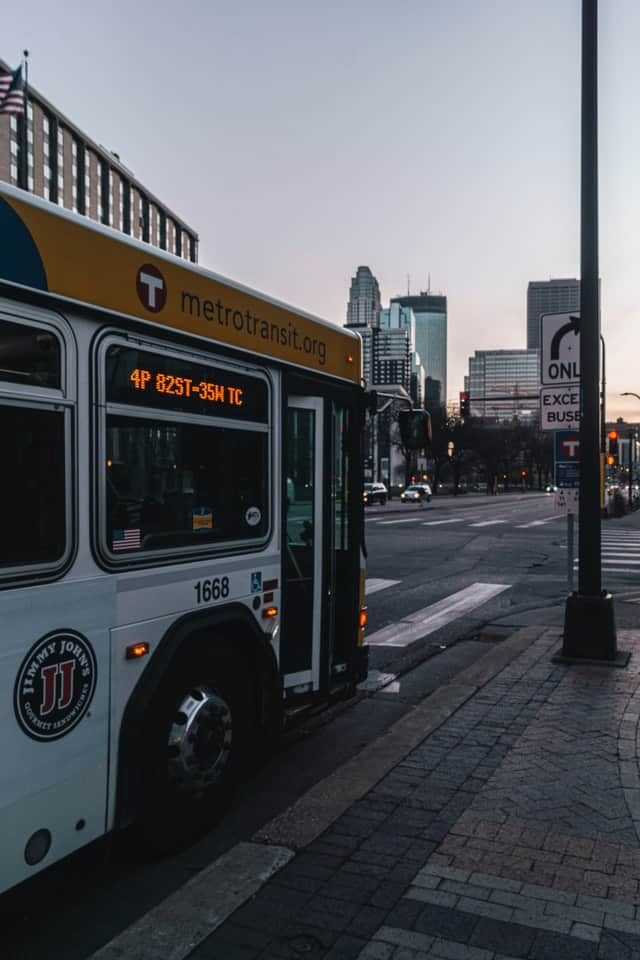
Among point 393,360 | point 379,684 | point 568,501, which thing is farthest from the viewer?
point 393,360

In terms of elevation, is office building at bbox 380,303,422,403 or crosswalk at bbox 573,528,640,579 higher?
office building at bbox 380,303,422,403

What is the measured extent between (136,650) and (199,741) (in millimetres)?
711

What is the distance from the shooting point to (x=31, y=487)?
3.33 meters

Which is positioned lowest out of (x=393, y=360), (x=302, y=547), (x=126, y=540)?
(x=302, y=547)

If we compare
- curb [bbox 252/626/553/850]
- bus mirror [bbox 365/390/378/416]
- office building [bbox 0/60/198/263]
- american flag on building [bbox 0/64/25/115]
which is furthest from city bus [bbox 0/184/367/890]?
office building [bbox 0/60/198/263]

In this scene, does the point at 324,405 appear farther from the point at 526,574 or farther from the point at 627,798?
the point at 526,574

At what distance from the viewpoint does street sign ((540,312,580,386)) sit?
9.19m

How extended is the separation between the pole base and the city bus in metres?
3.83

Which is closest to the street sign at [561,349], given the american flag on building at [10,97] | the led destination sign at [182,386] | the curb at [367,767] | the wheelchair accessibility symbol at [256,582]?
the curb at [367,767]

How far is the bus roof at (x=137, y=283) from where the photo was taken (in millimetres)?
3371

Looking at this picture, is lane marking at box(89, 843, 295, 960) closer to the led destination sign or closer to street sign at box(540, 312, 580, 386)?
the led destination sign

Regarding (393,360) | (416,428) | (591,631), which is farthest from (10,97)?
(393,360)

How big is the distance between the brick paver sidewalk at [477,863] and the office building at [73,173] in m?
68.0

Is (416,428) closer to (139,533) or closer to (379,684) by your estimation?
(379,684)
